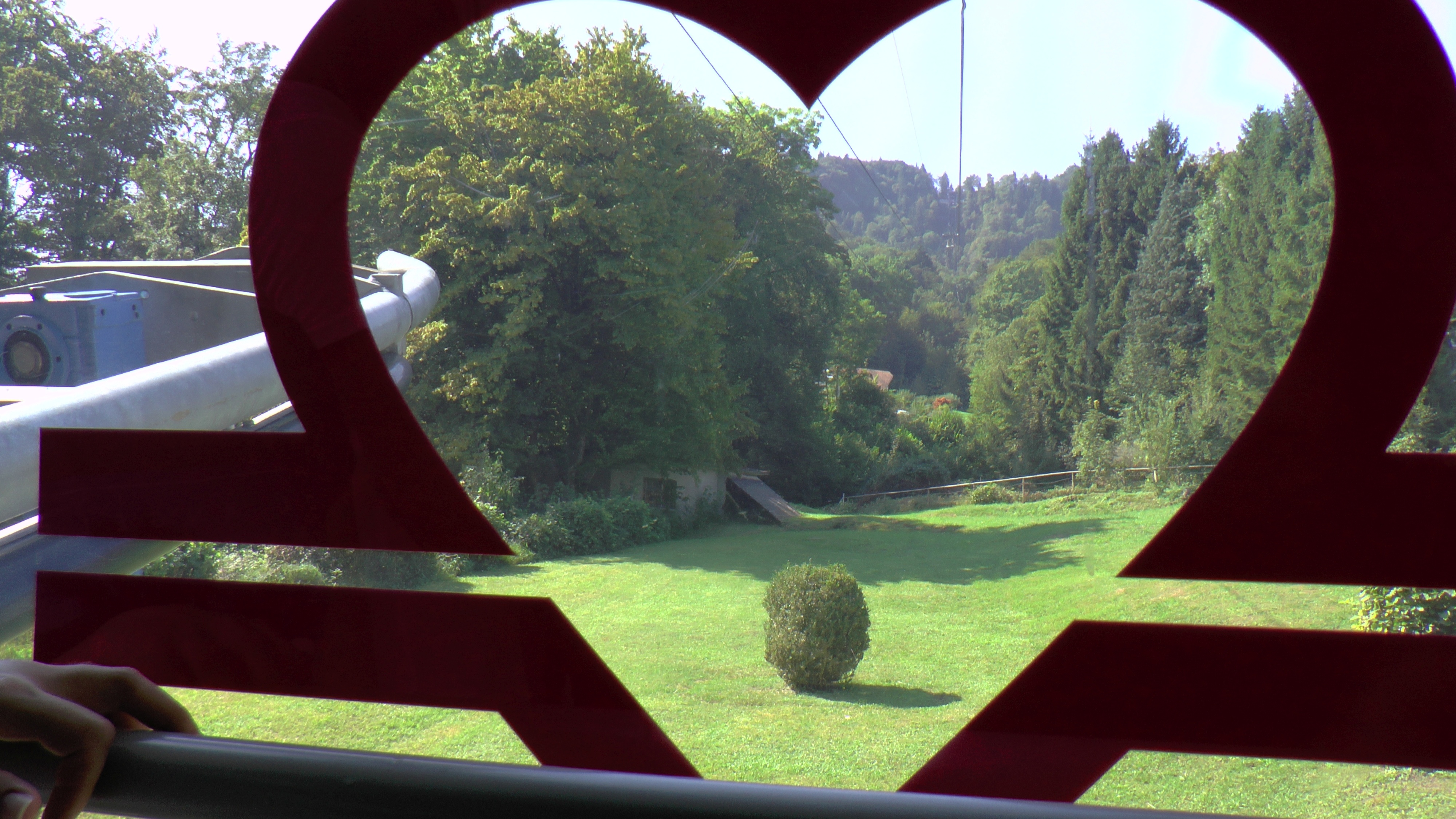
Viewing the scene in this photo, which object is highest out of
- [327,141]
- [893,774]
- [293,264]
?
[327,141]

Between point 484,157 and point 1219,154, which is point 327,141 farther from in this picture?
point 1219,154

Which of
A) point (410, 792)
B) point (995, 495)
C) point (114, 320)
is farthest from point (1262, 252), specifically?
point (410, 792)

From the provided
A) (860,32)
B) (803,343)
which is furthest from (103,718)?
(803,343)

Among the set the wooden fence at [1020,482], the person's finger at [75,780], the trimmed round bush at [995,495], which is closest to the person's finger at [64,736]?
the person's finger at [75,780]

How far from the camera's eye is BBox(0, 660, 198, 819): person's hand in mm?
485

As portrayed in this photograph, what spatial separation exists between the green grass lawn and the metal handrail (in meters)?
1.82

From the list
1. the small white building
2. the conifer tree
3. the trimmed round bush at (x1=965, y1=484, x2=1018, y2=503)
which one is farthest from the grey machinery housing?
the small white building

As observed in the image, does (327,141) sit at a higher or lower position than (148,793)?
higher

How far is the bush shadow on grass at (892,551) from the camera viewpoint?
28.9 ft

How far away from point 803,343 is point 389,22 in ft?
59.5

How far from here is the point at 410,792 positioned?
1.47 feet

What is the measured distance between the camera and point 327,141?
82cm

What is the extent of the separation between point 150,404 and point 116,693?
0.92 m

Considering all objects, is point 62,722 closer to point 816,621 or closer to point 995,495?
point 816,621
